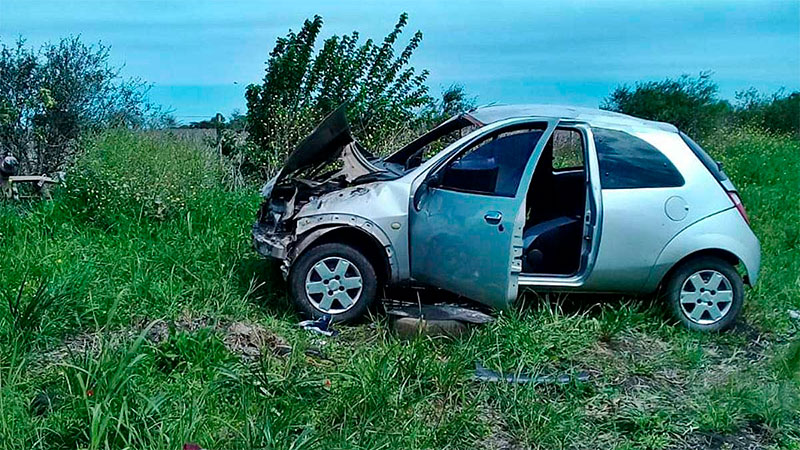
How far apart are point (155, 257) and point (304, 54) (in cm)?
582

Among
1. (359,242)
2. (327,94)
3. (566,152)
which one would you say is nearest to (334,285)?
(359,242)

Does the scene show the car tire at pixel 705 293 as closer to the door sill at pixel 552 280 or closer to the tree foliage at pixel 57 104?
the door sill at pixel 552 280

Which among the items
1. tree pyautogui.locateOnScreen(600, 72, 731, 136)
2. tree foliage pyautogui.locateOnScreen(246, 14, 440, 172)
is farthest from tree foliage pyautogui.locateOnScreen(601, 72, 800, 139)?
tree foliage pyautogui.locateOnScreen(246, 14, 440, 172)

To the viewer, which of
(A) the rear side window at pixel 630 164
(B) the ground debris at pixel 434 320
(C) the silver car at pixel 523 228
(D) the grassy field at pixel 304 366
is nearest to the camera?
(D) the grassy field at pixel 304 366

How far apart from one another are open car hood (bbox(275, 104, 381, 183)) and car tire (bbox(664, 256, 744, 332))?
104 inches

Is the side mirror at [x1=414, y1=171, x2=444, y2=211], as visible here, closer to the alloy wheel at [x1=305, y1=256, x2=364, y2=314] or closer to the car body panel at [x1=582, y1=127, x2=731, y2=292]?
the alloy wheel at [x1=305, y1=256, x2=364, y2=314]

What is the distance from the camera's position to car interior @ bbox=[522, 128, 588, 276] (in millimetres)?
5996

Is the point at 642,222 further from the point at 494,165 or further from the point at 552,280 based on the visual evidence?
the point at 494,165

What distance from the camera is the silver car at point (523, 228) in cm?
556

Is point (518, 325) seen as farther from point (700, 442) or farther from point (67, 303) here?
point (67, 303)

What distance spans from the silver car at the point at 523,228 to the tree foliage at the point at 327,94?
5136mm

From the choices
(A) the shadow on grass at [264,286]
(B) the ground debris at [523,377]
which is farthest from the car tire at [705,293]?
(A) the shadow on grass at [264,286]

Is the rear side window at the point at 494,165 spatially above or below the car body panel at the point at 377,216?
above

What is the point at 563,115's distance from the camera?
236 inches
